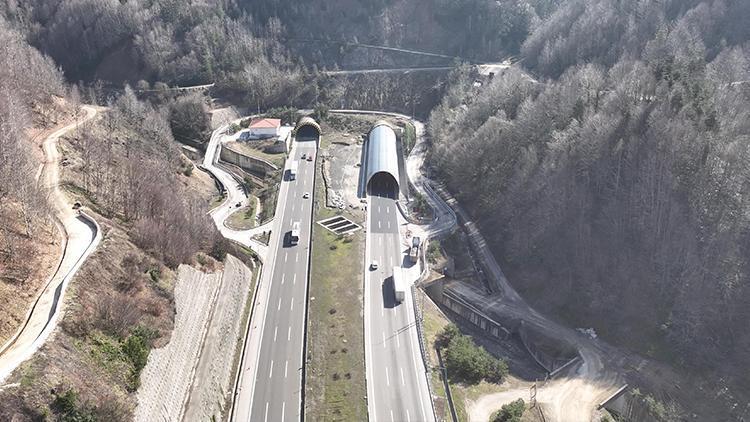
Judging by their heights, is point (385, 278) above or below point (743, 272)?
below

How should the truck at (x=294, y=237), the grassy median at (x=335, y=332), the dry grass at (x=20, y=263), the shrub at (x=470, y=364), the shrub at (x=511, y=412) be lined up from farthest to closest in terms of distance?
the truck at (x=294, y=237) < the shrub at (x=470, y=364) < the grassy median at (x=335, y=332) < the shrub at (x=511, y=412) < the dry grass at (x=20, y=263)

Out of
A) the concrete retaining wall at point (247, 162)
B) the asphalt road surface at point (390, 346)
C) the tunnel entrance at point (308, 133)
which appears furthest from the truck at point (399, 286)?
the tunnel entrance at point (308, 133)

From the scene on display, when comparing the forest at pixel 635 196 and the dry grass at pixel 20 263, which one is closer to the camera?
the dry grass at pixel 20 263

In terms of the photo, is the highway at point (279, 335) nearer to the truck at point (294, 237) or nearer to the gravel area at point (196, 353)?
the truck at point (294, 237)

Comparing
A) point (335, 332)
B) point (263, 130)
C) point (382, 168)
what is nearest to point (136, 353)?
point (335, 332)

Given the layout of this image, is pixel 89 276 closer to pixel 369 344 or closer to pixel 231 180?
pixel 369 344

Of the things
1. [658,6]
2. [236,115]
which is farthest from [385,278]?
[658,6]

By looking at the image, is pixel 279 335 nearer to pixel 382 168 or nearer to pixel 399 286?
pixel 399 286
